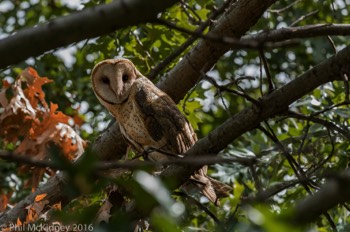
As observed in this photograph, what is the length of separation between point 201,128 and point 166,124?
2.00 m

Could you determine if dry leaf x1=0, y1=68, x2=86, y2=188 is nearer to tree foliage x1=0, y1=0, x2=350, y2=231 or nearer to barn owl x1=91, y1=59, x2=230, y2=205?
tree foliage x1=0, y1=0, x2=350, y2=231

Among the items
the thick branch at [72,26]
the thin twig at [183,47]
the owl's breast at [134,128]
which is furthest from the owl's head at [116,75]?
the thick branch at [72,26]

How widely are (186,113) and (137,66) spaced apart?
2.14 ft

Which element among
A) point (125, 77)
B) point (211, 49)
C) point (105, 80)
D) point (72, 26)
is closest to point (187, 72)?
point (211, 49)

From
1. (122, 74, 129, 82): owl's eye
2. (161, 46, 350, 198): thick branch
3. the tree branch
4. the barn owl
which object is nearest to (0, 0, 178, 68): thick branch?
the tree branch

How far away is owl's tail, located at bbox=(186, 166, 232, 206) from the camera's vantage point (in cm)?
446

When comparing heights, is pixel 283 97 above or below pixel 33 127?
above

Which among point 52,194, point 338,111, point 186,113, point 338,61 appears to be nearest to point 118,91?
point 186,113

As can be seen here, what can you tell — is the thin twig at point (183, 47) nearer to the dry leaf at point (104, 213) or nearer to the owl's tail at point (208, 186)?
the owl's tail at point (208, 186)

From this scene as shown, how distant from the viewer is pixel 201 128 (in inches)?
274

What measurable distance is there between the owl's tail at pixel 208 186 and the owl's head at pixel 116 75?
43.2 inches

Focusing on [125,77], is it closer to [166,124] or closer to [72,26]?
[166,124]

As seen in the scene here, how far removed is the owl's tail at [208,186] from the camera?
14.6ft

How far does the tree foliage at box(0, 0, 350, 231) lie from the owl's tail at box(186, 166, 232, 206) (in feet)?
0.35
